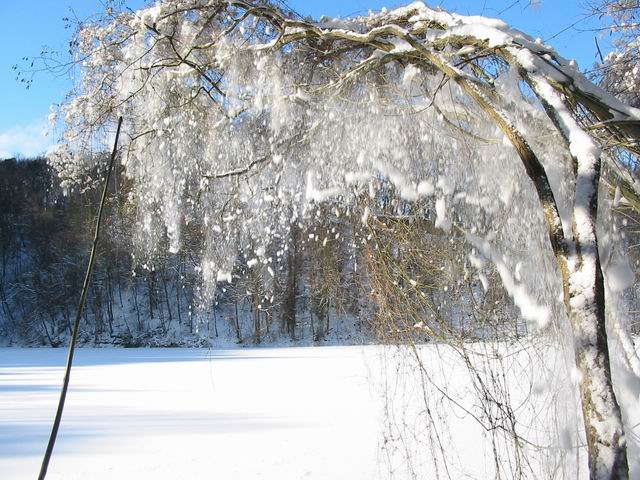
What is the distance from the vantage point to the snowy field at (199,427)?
3861 mm

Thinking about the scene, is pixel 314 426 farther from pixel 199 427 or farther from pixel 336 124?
pixel 336 124

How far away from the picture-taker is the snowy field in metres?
3.86

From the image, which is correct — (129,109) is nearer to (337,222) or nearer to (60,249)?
(337,222)

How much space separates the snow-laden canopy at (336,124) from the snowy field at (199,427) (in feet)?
2.86

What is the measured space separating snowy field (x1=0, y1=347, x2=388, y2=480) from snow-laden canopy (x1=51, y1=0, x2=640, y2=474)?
873 mm

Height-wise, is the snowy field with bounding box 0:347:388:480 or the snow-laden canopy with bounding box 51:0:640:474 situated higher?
the snow-laden canopy with bounding box 51:0:640:474

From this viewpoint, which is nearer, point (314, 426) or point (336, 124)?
point (336, 124)

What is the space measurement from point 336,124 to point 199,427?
3953 mm

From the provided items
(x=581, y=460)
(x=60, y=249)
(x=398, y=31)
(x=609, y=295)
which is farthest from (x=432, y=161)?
(x=60, y=249)

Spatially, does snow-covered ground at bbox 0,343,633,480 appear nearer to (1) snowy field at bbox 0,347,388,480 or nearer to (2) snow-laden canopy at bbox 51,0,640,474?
(1) snowy field at bbox 0,347,388,480

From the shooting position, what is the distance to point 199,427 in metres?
5.35

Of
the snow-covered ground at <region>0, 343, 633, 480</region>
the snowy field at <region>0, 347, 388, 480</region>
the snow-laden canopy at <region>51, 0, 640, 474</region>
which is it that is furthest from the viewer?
the snowy field at <region>0, 347, 388, 480</region>

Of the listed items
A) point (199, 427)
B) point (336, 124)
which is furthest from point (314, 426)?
point (336, 124)

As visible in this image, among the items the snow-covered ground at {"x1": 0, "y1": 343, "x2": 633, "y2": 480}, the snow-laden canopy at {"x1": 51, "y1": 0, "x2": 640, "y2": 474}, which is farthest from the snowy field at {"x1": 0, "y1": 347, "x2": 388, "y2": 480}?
the snow-laden canopy at {"x1": 51, "y1": 0, "x2": 640, "y2": 474}
